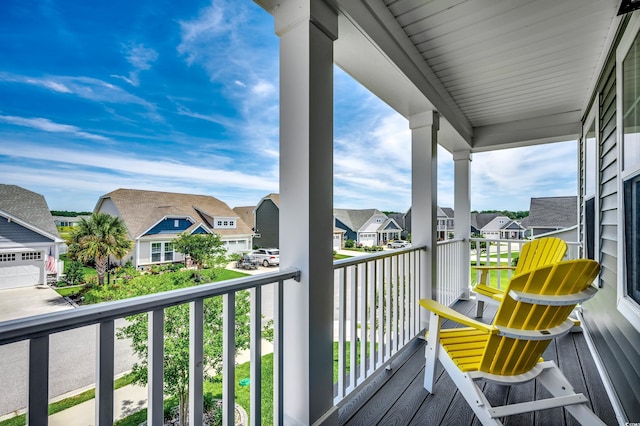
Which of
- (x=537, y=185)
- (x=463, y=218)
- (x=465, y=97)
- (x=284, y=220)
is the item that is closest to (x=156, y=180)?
(x=284, y=220)

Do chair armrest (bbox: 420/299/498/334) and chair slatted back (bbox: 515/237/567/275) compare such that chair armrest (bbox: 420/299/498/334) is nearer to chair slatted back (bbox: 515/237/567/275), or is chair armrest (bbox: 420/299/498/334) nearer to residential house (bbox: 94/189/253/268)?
chair slatted back (bbox: 515/237/567/275)

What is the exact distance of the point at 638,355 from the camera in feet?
4.90

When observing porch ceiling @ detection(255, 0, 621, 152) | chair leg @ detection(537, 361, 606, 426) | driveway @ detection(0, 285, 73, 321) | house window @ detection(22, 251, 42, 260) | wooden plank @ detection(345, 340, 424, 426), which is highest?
porch ceiling @ detection(255, 0, 621, 152)

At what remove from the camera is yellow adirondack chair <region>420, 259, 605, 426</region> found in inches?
59.3

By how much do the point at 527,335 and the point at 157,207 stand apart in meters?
1.81

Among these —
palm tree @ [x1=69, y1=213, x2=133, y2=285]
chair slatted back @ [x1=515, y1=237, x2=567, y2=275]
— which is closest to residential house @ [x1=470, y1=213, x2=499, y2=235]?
chair slatted back @ [x1=515, y1=237, x2=567, y2=275]

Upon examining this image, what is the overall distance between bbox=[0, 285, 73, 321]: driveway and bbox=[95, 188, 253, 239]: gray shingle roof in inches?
8.9

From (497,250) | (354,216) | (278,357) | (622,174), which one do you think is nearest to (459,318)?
(354,216)

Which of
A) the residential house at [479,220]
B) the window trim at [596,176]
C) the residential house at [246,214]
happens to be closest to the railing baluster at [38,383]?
the residential house at [246,214]

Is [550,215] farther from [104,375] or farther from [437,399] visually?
[104,375]

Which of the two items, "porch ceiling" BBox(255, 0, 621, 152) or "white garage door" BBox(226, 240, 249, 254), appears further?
"porch ceiling" BBox(255, 0, 621, 152)

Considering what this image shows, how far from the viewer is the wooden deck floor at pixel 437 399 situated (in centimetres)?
179

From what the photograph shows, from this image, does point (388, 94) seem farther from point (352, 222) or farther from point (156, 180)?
point (156, 180)

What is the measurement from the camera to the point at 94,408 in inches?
33.7
